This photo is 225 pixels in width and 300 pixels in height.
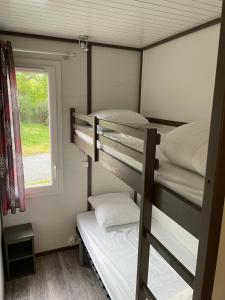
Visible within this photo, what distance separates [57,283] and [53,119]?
71.8 inches

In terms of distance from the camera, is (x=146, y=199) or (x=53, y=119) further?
(x=53, y=119)

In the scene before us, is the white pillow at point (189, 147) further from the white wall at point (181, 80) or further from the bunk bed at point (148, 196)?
the white wall at point (181, 80)

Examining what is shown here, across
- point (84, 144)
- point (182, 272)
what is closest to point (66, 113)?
point (84, 144)

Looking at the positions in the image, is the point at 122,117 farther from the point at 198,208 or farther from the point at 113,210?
the point at 198,208

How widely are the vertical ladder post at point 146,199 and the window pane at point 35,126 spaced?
1813 millimetres

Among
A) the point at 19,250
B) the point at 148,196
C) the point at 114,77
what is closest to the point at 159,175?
the point at 148,196

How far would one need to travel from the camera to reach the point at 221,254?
63cm

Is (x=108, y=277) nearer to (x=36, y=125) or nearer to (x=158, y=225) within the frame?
(x=158, y=225)

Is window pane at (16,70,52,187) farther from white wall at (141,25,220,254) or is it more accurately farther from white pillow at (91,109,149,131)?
white wall at (141,25,220,254)

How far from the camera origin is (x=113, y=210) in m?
2.54

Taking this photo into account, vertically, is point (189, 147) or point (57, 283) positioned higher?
point (189, 147)

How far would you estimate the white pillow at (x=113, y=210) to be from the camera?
248 cm

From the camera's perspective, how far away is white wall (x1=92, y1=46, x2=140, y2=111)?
269 cm

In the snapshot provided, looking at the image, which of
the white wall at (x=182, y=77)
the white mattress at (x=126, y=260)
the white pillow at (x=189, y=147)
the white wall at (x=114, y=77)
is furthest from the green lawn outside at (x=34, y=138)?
the white pillow at (x=189, y=147)
